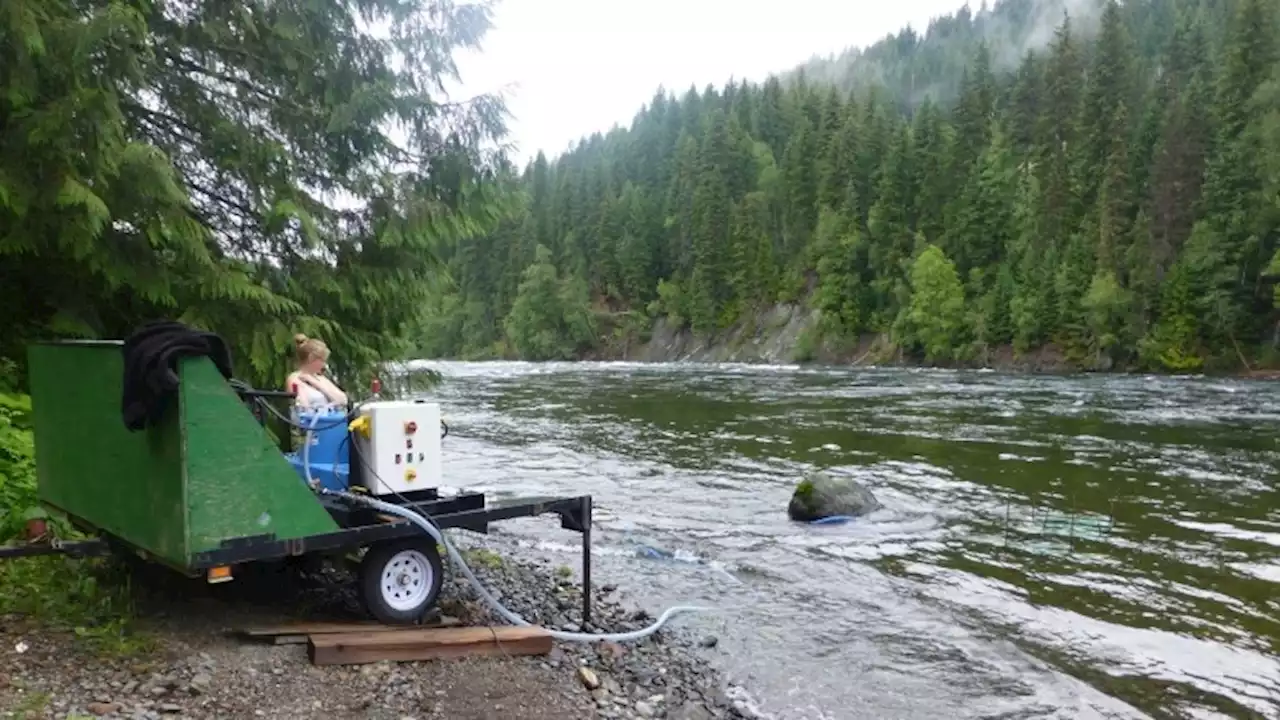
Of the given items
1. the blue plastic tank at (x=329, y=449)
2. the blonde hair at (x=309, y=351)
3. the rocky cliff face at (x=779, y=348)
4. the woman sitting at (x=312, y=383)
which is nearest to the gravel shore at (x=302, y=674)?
the blue plastic tank at (x=329, y=449)

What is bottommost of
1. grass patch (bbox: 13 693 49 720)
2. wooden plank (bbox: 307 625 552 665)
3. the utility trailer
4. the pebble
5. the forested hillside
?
the pebble

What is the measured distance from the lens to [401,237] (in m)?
9.94

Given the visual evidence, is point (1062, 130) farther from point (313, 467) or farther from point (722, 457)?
point (313, 467)

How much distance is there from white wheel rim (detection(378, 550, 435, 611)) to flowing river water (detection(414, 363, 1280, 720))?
2.83 meters

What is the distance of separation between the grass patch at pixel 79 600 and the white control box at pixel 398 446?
5.85ft

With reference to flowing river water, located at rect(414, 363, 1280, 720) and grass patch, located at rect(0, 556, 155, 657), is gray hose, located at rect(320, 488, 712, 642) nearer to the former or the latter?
flowing river water, located at rect(414, 363, 1280, 720)

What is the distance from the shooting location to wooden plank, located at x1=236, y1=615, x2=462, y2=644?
6160 millimetres

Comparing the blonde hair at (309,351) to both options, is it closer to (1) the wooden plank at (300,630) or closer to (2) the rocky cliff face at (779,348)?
(1) the wooden plank at (300,630)

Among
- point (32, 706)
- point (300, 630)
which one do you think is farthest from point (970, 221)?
point (32, 706)

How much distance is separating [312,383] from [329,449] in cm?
54

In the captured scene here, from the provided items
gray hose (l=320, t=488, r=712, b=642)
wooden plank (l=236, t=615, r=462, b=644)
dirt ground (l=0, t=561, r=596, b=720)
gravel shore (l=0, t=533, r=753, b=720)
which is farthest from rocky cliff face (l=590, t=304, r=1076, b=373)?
wooden plank (l=236, t=615, r=462, b=644)

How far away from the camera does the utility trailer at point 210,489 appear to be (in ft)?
17.5

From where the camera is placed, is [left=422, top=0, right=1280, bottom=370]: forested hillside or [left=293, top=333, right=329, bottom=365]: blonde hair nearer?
[left=293, top=333, right=329, bottom=365]: blonde hair

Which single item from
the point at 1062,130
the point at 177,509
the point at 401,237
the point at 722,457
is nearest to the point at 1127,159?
the point at 1062,130
